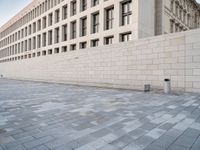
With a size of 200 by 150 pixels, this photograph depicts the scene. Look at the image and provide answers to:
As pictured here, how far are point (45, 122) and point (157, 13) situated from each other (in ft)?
64.5

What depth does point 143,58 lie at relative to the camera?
34.9ft

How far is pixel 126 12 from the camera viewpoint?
56.6 feet

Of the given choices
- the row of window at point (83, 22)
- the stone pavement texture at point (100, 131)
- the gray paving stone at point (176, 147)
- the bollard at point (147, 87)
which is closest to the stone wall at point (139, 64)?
the bollard at point (147, 87)

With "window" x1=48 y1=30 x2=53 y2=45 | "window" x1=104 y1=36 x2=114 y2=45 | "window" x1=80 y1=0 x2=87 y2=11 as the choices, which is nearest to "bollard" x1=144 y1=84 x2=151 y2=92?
"window" x1=104 y1=36 x2=114 y2=45

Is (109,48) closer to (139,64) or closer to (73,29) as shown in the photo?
(139,64)

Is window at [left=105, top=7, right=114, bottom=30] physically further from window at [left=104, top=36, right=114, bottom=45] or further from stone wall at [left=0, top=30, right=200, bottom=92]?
stone wall at [left=0, top=30, right=200, bottom=92]

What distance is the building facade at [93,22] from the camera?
17.0 m

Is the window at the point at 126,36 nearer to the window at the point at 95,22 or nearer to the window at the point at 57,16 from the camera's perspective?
the window at the point at 95,22

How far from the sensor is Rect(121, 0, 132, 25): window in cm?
1701

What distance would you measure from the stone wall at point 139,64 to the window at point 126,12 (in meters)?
6.06

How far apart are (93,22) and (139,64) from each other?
12.1 m

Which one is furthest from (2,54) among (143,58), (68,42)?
(143,58)

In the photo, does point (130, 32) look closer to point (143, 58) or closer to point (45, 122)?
point (143, 58)

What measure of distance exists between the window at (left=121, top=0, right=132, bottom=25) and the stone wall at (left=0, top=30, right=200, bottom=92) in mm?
6058
